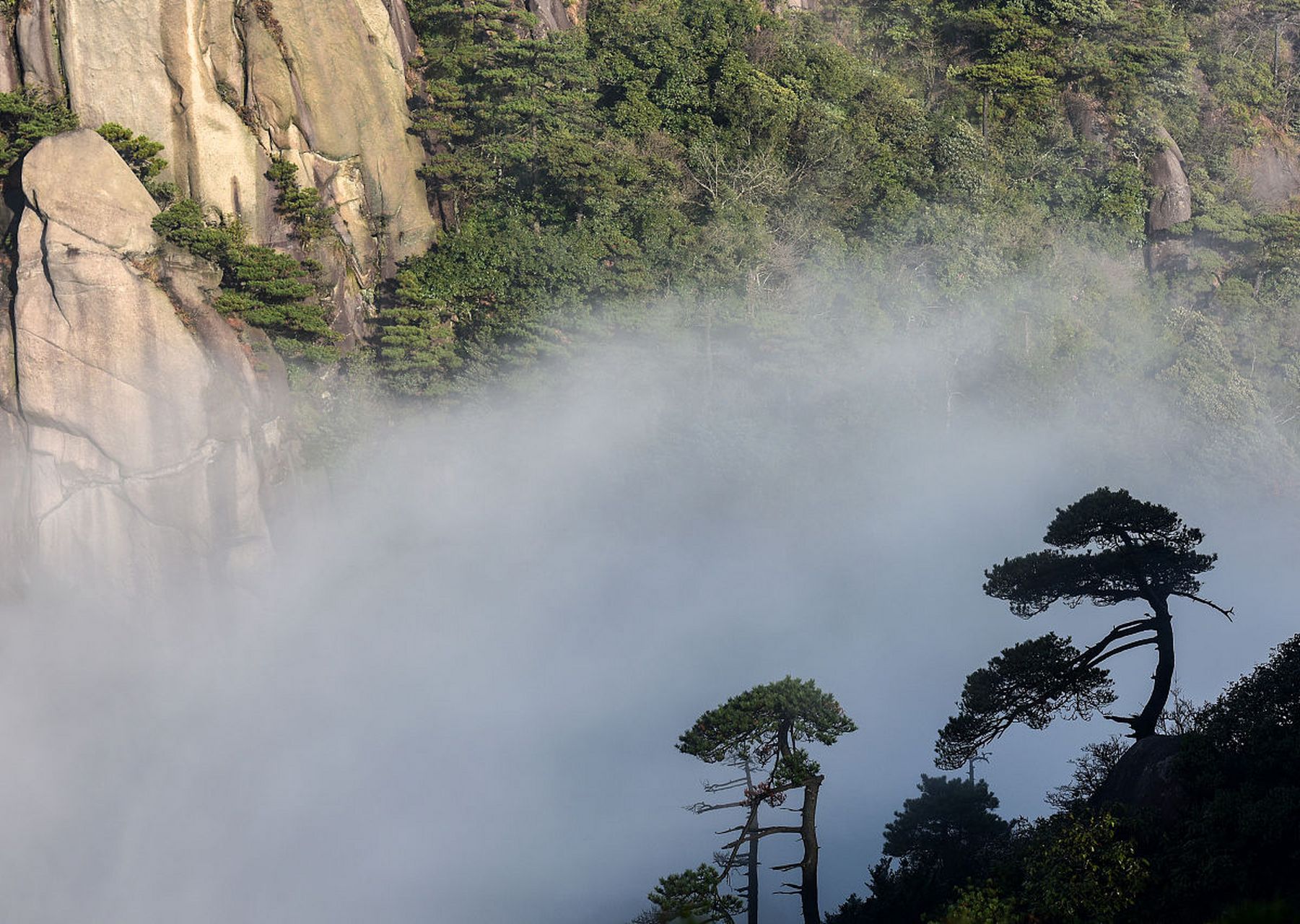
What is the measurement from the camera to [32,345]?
3528 cm

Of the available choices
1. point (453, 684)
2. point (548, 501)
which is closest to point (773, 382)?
point (548, 501)

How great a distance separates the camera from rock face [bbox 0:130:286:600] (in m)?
35.4

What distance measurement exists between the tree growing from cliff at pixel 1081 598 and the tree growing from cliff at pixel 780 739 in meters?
2.32

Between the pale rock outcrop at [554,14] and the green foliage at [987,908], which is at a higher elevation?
the pale rock outcrop at [554,14]

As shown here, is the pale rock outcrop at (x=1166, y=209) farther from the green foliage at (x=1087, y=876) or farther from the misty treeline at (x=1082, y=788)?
the green foliage at (x=1087, y=876)

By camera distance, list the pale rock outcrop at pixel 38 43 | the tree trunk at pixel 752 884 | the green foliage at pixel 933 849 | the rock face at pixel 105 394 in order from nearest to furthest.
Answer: the green foliage at pixel 933 849 < the tree trunk at pixel 752 884 < the rock face at pixel 105 394 < the pale rock outcrop at pixel 38 43

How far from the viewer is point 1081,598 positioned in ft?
76.4

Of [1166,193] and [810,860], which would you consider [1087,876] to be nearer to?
[810,860]

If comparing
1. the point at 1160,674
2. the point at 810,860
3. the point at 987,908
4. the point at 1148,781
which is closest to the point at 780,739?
the point at 810,860

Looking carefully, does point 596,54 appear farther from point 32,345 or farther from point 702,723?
point 702,723

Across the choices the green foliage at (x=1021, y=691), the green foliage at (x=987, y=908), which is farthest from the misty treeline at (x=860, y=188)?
the green foliage at (x=987, y=908)

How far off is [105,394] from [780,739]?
22975mm

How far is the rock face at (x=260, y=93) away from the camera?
37.6 m

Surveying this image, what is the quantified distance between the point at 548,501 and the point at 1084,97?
30.4 m
